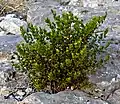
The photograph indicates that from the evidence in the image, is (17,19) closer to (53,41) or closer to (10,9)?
(10,9)

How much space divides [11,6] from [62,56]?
5.15 m

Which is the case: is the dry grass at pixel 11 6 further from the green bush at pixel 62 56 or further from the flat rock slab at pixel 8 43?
the green bush at pixel 62 56

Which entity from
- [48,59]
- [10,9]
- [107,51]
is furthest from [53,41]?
[10,9]

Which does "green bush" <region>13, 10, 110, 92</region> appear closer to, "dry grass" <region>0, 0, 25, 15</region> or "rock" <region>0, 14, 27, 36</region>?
"rock" <region>0, 14, 27, 36</region>

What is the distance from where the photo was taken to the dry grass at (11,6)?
8320 millimetres

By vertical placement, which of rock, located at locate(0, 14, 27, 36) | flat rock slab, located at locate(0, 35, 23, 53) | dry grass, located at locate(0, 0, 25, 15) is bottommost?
dry grass, located at locate(0, 0, 25, 15)

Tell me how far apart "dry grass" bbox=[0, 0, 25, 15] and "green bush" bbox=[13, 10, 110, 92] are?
4.68 m

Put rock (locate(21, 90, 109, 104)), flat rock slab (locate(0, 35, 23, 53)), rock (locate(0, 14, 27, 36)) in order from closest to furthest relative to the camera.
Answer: rock (locate(21, 90, 109, 104)), flat rock slab (locate(0, 35, 23, 53)), rock (locate(0, 14, 27, 36))

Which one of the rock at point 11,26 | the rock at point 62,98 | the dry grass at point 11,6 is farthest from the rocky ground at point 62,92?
the dry grass at point 11,6

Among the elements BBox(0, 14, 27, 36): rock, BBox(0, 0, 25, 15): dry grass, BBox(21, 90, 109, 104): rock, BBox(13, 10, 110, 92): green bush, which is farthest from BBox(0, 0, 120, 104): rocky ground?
BBox(0, 0, 25, 15): dry grass

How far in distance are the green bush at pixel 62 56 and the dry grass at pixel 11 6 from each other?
468 centimetres

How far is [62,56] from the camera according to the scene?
3.61 meters

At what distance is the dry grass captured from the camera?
8.32m

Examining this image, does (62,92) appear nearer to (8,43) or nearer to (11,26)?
(8,43)
